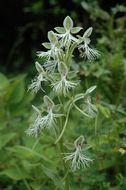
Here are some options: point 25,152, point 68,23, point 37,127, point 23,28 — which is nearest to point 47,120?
point 37,127

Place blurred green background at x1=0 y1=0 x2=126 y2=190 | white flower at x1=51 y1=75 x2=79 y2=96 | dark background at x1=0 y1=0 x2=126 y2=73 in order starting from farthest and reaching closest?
dark background at x1=0 y1=0 x2=126 y2=73 < blurred green background at x1=0 y1=0 x2=126 y2=190 < white flower at x1=51 y1=75 x2=79 y2=96

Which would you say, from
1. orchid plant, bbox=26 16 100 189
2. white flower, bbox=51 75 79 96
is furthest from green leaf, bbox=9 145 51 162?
white flower, bbox=51 75 79 96

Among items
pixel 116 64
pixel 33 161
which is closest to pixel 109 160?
pixel 33 161

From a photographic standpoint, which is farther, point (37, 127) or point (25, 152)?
point (25, 152)

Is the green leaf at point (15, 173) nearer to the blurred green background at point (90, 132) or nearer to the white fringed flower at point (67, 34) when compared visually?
the blurred green background at point (90, 132)

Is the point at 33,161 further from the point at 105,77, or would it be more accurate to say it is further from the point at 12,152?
the point at 105,77

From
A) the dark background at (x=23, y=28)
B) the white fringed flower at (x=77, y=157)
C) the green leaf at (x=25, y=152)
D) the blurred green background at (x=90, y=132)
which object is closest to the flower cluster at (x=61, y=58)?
the white fringed flower at (x=77, y=157)

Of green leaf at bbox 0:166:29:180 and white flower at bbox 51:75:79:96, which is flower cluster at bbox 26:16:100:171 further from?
green leaf at bbox 0:166:29:180

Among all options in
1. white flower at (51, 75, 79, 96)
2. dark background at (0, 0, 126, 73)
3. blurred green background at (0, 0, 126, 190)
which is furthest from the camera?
dark background at (0, 0, 126, 73)

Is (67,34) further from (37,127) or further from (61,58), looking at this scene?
(37,127)
